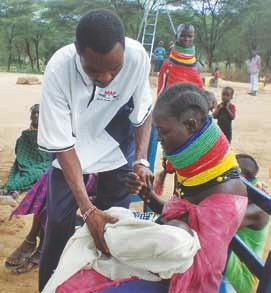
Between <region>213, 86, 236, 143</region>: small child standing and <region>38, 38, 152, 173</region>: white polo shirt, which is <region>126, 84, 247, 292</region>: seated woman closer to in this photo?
<region>38, 38, 152, 173</region>: white polo shirt

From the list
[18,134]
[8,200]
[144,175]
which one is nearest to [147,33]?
[18,134]

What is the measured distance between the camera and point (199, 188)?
4.91ft

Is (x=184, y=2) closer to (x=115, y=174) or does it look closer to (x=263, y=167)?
(x=263, y=167)

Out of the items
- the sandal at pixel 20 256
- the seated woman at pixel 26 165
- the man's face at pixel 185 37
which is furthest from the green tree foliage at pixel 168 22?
the sandal at pixel 20 256

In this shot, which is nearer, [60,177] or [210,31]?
[60,177]

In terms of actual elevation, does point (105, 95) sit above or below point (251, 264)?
above

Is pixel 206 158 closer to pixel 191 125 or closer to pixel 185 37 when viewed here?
pixel 191 125

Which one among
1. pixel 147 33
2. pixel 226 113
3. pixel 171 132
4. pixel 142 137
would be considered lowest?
A: pixel 147 33

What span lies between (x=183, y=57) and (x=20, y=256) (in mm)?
2397

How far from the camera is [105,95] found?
2000 mm

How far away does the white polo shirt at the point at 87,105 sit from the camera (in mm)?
1826

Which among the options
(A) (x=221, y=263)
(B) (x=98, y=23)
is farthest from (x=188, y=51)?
(A) (x=221, y=263)

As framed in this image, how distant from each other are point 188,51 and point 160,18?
2318 centimetres

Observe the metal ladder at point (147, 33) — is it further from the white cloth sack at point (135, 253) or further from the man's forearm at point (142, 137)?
the white cloth sack at point (135, 253)
